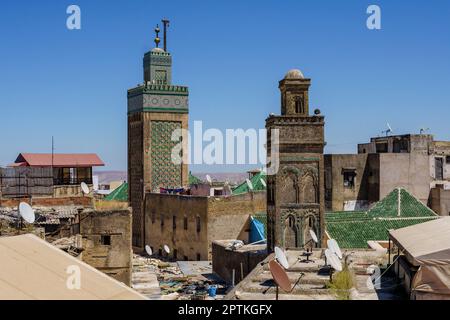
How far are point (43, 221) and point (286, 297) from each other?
9.37 metres

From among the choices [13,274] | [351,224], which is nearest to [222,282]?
[351,224]

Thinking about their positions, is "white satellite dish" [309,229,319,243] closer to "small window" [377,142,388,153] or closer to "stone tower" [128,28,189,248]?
"stone tower" [128,28,189,248]

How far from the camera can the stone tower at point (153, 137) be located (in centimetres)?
3684

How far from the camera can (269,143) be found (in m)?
22.0

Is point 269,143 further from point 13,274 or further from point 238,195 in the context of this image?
point 13,274

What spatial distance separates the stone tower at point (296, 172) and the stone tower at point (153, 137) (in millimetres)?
16064

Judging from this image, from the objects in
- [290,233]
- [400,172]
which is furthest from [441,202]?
[290,233]

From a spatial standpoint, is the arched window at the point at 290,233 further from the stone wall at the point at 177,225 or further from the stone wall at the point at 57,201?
the stone wall at the point at 177,225

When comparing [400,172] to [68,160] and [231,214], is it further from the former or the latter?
[68,160]

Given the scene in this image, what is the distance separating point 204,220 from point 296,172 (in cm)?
1025

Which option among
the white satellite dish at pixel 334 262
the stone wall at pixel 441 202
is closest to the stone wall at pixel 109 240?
the white satellite dish at pixel 334 262

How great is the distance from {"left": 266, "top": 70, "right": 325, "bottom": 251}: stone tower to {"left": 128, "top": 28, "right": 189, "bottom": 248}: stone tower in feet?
52.7

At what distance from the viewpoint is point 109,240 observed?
1873 centimetres
